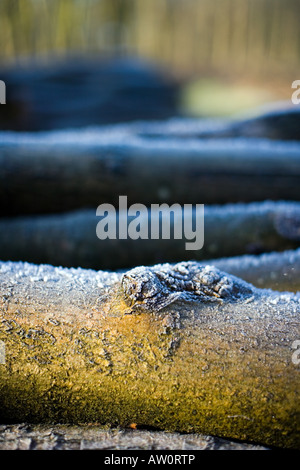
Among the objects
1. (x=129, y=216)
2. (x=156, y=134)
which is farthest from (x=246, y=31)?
(x=129, y=216)

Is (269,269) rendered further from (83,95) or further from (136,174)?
(83,95)

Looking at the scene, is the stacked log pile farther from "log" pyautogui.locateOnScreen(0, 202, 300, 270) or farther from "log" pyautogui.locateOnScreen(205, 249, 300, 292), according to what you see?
"log" pyautogui.locateOnScreen(0, 202, 300, 270)

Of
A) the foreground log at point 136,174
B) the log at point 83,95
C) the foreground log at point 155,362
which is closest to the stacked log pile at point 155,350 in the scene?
the foreground log at point 155,362

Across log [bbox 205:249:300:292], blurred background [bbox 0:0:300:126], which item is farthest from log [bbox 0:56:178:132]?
log [bbox 205:249:300:292]

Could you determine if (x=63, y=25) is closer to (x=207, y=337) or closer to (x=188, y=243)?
(x=188, y=243)

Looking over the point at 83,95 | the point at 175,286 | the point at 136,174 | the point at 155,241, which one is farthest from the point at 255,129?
the point at 83,95
